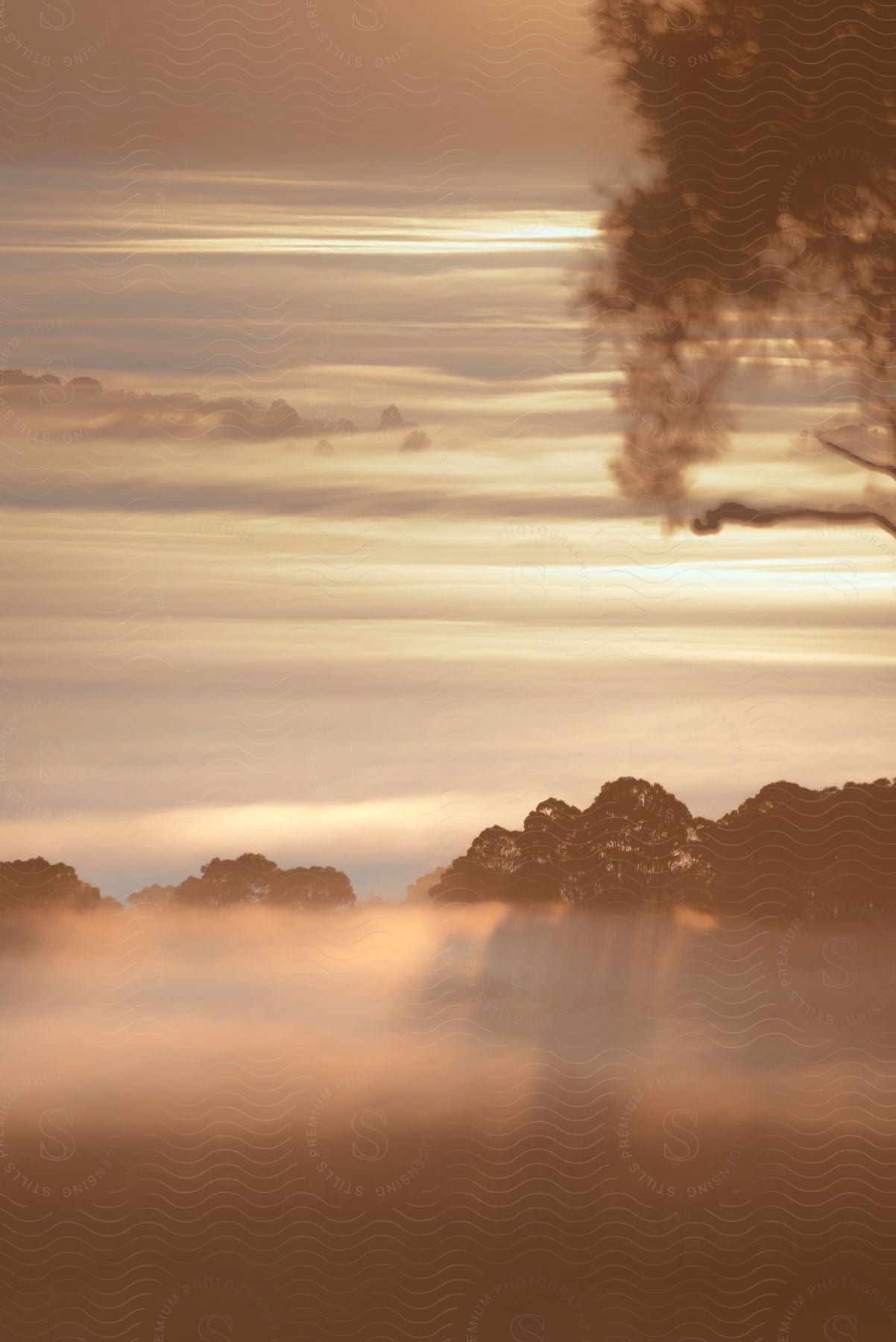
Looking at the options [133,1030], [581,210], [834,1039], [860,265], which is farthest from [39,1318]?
[860,265]

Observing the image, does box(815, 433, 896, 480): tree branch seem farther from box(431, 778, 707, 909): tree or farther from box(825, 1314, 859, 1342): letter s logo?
box(825, 1314, 859, 1342): letter s logo

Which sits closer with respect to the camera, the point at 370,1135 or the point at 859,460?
the point at 370,1135

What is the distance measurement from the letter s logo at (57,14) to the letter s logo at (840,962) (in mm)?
3847

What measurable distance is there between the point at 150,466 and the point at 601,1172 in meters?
2.65

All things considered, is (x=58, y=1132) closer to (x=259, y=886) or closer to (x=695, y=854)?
(x=259, y=886)

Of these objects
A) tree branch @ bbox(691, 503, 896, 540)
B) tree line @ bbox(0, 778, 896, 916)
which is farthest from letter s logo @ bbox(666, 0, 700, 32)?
tree line @ bbox(0, 778, 896, 916)

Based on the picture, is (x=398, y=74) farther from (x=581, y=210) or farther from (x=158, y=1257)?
(x=158, y=1257)

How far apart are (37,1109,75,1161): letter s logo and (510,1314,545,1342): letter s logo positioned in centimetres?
147

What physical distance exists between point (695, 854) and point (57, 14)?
11.2 ft

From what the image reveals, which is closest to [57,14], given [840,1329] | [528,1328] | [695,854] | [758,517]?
[758,517]

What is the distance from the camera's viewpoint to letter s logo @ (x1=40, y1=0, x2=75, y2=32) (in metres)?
5.47

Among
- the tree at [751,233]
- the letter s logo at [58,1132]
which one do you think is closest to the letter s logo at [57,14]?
the tree at [751,233]

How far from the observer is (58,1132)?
5.29 metres

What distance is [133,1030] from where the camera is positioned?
17.4 feet
